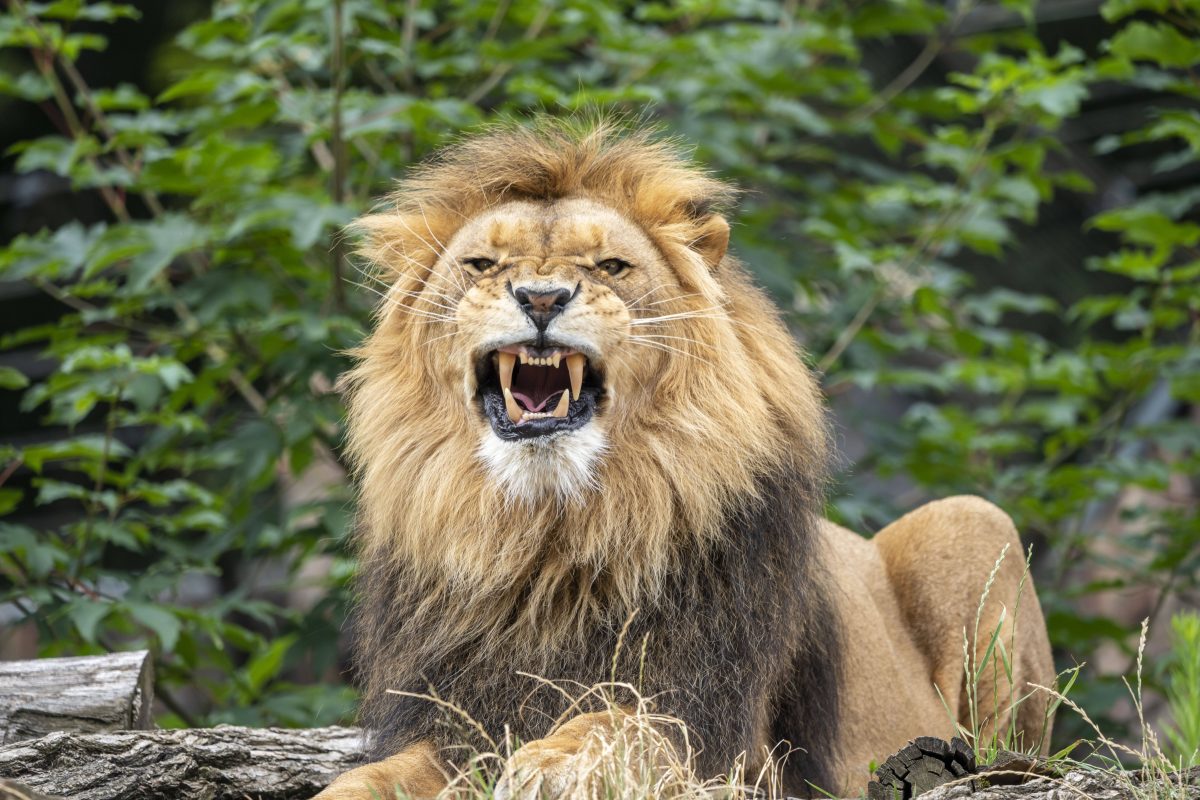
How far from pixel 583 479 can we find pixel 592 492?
44 mm

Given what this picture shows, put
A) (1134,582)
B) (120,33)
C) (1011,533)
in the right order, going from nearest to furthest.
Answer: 1. (1011,533)
2. (1134,582)
3. (120,33)

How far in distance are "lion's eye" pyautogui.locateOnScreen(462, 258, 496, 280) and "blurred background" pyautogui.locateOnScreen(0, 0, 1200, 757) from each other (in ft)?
2.01

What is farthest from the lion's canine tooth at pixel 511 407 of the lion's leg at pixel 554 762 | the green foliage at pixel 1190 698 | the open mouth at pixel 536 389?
the green foliage at pixel 1190 698

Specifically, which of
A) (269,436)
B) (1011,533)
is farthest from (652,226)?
(269,436)

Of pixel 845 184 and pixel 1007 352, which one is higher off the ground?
pixel 845 184

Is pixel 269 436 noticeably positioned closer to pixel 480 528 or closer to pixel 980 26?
pixel 480 528

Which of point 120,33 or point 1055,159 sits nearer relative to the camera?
point 120,33

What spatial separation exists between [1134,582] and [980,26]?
162 inches

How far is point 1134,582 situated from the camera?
5.92m

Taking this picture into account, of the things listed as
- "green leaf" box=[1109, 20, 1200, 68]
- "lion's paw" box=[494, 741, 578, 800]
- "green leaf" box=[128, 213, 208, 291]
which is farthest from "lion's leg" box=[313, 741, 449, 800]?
"green leaf" box=[1109, 20, 1200, 68]

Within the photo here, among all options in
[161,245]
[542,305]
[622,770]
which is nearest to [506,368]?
[542,305]

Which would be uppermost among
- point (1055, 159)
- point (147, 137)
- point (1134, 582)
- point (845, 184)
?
point (147, 137)

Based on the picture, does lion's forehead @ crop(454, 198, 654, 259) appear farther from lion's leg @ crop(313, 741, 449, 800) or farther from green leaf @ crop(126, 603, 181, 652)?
green leaf @ crop(126, 603, 181, 652)

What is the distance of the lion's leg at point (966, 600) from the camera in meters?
4.23
